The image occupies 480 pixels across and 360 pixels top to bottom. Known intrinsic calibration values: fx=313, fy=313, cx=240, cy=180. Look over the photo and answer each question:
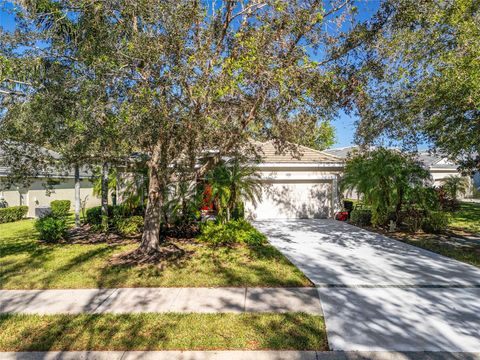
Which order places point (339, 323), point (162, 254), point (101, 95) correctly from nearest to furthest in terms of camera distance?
point (339, 323), point (101, 95), point (162, 254)

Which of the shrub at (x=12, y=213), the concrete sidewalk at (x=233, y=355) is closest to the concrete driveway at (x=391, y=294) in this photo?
the concrete sidewalk at (x=233, y=355)

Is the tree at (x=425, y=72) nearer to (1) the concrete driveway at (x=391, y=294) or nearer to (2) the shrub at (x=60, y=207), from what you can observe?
(1) the concrete driveway at (x=391, y=294)

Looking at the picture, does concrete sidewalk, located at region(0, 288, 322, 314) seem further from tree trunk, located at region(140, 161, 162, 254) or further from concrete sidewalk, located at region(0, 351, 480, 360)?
tree trunk, located at region(140, 161, 162, 254)

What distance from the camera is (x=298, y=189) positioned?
1645 cm

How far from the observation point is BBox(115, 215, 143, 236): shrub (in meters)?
12.0

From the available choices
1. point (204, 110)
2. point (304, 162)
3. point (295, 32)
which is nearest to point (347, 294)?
point (204, 110)

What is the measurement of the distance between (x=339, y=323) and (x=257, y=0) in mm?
6626

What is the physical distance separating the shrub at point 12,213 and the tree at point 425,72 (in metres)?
17.0

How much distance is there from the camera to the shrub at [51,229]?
412 inches

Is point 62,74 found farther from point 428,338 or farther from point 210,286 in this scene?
point 428,338

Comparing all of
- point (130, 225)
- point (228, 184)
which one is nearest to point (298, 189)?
point (228, 184)

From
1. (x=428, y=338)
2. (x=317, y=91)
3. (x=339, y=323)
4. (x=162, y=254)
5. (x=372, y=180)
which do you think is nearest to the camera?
(x=428, y=338)

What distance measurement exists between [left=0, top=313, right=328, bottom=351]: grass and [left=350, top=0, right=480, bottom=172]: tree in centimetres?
545

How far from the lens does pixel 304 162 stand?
16156mm
